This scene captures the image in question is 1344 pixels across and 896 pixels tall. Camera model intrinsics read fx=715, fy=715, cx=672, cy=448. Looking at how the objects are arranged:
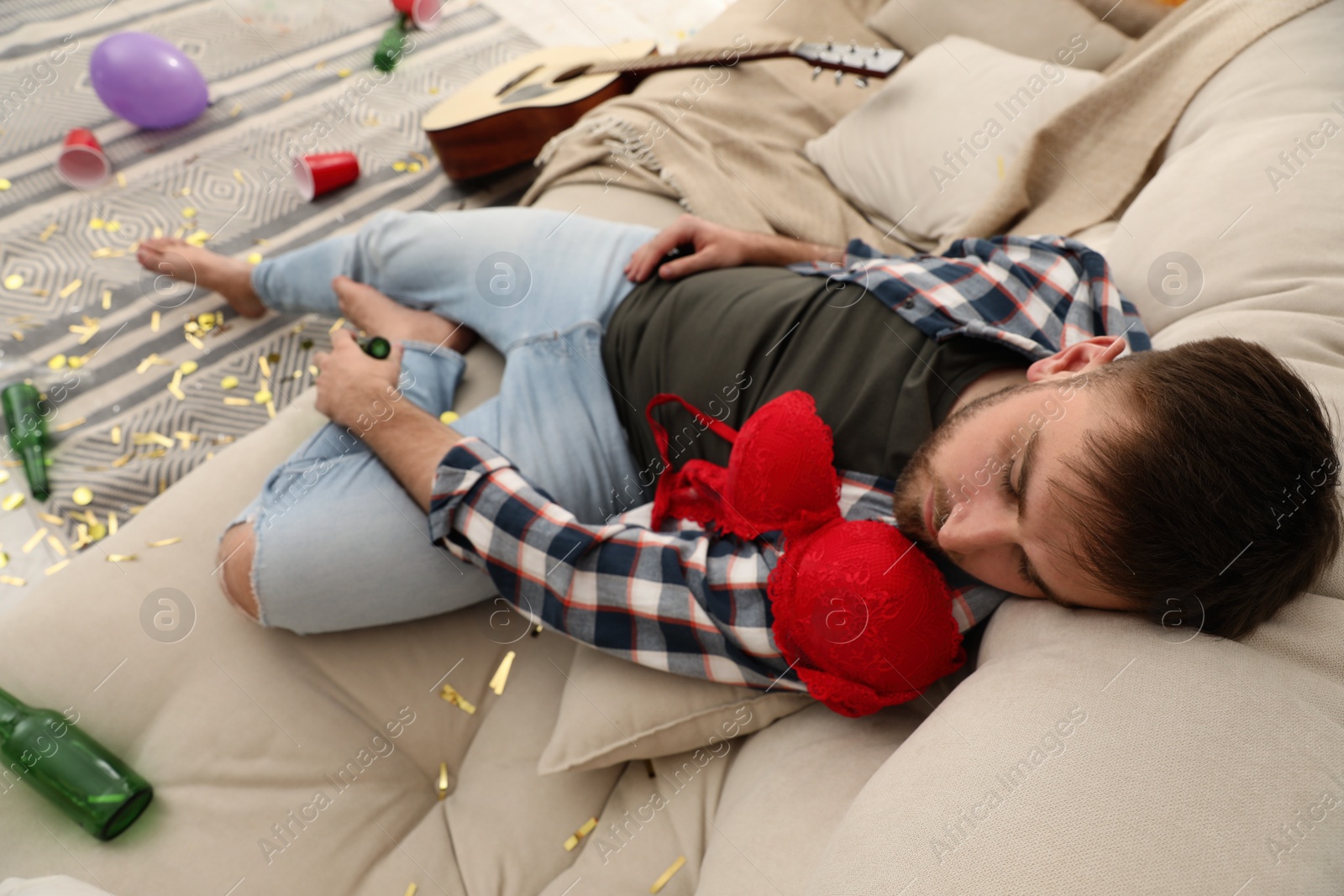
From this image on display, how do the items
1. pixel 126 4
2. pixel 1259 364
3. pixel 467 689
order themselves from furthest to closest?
pixel 126 4 → pixel 467 689 → pixel 1259 364

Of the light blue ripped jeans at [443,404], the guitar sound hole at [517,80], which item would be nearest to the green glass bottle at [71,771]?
the light blue ripped jeans at [443,404]

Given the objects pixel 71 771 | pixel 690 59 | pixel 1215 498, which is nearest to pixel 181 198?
pixel 690 59

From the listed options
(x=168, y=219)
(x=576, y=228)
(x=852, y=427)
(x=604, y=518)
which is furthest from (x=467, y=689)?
(x=168, y=219)

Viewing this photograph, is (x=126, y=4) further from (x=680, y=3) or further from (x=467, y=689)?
(x=467, y=689)

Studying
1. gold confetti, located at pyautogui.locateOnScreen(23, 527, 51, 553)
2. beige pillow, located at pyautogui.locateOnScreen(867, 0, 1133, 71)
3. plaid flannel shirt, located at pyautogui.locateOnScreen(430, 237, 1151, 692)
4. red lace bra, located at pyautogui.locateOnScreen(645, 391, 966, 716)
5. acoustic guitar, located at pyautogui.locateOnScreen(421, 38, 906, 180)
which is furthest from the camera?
acoustic guitar, located at pyautogui.locateOnScreen(421, 38, 906, 180)

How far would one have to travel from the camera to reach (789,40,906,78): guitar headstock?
4.97 ft

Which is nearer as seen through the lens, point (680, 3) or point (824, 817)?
point (824, 817)

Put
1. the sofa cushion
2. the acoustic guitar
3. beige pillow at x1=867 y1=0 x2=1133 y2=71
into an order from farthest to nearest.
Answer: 1. the acoustic guitar
2. beige pillow at x1=867 y1=0 x2=1133 y2=71
3. the sofa cushion

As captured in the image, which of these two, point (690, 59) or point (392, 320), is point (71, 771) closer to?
point (392, 320)

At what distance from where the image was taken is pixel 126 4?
2.14 metres

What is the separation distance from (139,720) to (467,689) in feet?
1.42

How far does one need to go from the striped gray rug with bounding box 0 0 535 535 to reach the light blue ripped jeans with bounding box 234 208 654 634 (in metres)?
0.31

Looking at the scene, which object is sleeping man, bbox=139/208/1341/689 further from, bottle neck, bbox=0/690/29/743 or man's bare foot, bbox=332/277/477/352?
bottle neck, bbox=0/690/29/743

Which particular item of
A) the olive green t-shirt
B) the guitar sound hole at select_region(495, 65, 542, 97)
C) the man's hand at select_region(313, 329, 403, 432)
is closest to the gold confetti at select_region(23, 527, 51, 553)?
the man's hand at select_region(313, 329, 403, 432)
